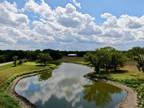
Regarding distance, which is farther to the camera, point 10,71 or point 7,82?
point 10,71

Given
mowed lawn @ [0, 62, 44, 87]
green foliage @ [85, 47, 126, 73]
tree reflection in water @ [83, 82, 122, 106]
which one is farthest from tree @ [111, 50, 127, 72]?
tree reflection in water @ [83, 82, 122, 106]

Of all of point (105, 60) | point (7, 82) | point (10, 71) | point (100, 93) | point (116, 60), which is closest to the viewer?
point (100, 93)

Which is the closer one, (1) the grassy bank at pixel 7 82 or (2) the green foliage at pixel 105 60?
(1) the grassy bank at pixel 7 82

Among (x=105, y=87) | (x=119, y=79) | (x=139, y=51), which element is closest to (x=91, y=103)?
(x=105, y=87)

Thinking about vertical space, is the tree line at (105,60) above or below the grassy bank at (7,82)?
above

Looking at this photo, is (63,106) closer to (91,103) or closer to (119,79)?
(91,103)

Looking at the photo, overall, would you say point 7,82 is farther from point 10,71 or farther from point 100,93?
point 10,71

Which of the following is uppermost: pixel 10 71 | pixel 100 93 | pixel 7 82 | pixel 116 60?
pixel 116 60

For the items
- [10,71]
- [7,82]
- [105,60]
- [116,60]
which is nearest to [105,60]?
[105,60]

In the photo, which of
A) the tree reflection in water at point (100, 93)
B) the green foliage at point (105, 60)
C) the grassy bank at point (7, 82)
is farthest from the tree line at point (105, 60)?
the tree reflection in water at point (100, 93)

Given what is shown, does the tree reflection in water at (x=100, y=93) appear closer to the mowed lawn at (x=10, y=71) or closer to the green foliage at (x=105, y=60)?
the mowed lawn at (x=10, y=71)
